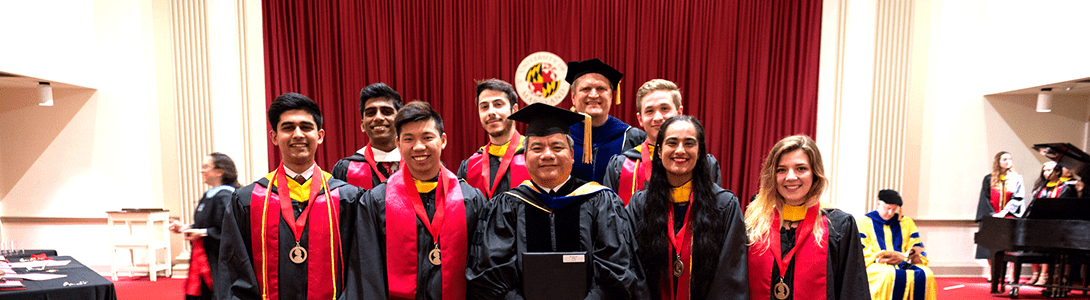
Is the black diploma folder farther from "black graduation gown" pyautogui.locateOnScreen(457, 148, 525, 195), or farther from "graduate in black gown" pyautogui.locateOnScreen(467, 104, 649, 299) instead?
"black graduation gown" pyautogui.locateOnScreen(457, 148, 525, 195)

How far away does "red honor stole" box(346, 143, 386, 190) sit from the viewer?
3.12m

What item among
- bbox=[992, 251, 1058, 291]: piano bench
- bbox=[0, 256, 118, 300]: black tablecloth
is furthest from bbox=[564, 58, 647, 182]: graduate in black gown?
bbox=[992, 251, 1058, 291]: piano bench

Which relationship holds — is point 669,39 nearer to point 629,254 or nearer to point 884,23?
point 884,23

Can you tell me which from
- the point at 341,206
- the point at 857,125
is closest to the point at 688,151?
the point at 341,206

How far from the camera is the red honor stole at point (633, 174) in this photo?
2.81 metres

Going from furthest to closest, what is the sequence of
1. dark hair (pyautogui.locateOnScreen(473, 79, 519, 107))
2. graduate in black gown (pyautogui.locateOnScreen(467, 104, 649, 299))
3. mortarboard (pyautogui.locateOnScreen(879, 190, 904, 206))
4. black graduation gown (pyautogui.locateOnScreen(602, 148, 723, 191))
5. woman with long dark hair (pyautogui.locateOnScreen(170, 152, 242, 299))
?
mortarboard (pyautogui.locateOnScreen(879, 190, 904, 206))
dark hair (pyautogui.locateOnScreen(473, 79, 519, 107))
black graduation gown (pyautogui.locateOnScreen(602, 148, 723, 191))
woman with long dark hair (pyautogui.locateOnScreen(170, 152, 242, 299))
graduate in black gown (pyautogui.locateOnScreen(467, 104, 649, 299))

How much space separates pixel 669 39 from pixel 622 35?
0.63 metres

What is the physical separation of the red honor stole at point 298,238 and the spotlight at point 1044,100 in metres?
7.99

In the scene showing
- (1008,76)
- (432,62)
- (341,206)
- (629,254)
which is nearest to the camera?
(629,254)

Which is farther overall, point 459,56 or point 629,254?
point 459,56

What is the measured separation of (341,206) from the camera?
93.1 inches

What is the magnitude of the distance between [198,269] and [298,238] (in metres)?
0.69

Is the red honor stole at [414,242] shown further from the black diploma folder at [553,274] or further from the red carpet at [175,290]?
the red carpet at [175,290]

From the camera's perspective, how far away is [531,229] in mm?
2146
